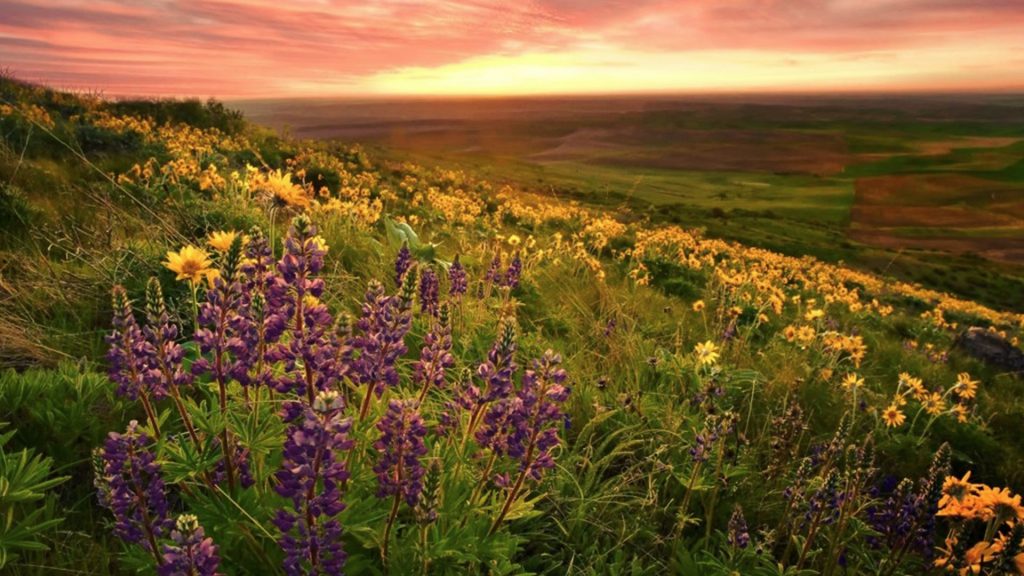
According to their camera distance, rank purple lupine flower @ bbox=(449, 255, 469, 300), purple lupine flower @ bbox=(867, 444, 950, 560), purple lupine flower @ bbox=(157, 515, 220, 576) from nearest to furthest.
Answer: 1. purple lupine flower @ bbox=(157, 515, 220, 576)
2. purple lupine flower @ bbox=(867, 444, 950, 560)
3. purple lupine flower @ bbox=(449, 255, 469, 300)

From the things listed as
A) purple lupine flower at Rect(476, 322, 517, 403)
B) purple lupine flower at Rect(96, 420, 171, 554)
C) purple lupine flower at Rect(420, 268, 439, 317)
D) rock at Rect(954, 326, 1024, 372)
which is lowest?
rock at Rect(954, 326, 1024, 372)

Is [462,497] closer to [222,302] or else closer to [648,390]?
[222,302]

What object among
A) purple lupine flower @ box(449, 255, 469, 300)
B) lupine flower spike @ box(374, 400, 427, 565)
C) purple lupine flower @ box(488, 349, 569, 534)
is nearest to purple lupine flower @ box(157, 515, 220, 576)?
lupine flower spike @ box(374, 400, 427, 565)

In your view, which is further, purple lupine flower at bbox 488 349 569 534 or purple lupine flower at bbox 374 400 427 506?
purple lupine flower at bbox 488 349 569 534

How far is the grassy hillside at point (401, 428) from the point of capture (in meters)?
1.81

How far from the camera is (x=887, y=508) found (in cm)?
320

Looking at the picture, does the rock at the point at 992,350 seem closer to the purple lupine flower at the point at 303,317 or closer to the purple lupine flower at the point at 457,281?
the purple lupine flower at the point at 457,281

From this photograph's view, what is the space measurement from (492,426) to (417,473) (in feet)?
1.05

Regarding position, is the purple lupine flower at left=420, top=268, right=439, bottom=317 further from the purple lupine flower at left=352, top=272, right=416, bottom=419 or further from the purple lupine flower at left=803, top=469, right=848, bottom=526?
the purple lupine flower at left=803, top=469, right=848, bottom=526

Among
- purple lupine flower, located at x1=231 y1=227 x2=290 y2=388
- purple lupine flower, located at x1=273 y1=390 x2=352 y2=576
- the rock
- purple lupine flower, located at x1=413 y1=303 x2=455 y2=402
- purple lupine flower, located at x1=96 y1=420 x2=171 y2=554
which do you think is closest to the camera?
purple lupine flower, located at x1=273 y1=390 x2=352 y2=576

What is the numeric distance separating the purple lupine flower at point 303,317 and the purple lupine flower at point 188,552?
0.54m

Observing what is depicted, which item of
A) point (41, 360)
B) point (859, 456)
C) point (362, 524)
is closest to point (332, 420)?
point (362, 524)

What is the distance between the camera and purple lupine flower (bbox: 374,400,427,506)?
69.2 inches

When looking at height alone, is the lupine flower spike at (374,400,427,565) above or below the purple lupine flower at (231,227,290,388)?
below
